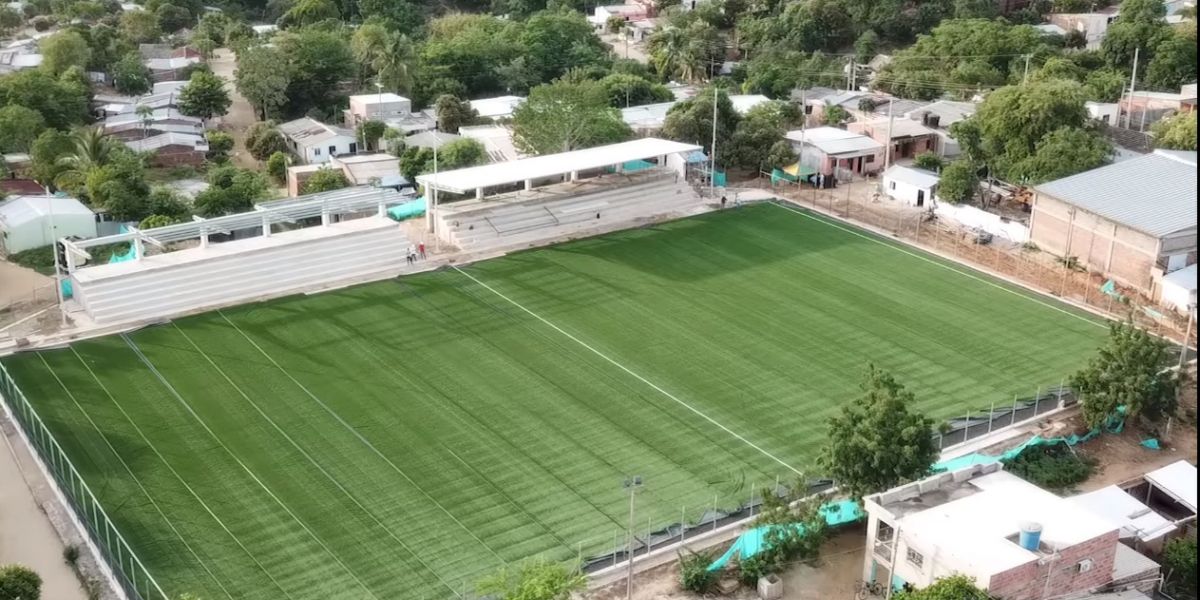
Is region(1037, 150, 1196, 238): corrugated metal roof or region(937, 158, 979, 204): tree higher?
region(1037, 150, 1196, 238): corrugated metal roof

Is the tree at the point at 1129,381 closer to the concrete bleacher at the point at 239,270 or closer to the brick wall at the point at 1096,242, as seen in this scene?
the brick wall at the point at 1096,242

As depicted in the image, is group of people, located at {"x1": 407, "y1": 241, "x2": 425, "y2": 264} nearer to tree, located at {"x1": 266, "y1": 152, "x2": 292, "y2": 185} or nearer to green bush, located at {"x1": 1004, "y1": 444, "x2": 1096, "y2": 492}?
tree, located at {"x1": 266, "y1": 152, "x2": 292, "y2": 185}

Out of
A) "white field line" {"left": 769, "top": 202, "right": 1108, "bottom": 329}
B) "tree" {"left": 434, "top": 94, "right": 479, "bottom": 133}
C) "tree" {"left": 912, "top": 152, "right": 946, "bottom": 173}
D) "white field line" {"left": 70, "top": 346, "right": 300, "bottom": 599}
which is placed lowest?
"white field line" {"left": 70, "top": 346, "right": 300, "bottom": 599}

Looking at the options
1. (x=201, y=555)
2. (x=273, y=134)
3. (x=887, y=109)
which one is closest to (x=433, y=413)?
(x=201, y=555)

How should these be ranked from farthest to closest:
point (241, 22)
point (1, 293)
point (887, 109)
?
point (241, 22) → point (887, 109) → point (1, 293)

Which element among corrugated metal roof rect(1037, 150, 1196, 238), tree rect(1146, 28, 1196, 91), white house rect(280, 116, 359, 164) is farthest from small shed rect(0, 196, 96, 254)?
tree rect(1146, 28, 1196, 91)

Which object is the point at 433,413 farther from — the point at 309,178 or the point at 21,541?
the point at 309,178

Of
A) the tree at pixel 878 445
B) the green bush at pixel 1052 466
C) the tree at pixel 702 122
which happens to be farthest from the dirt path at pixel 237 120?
the green bush at pixel 1052 466
